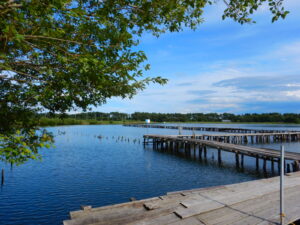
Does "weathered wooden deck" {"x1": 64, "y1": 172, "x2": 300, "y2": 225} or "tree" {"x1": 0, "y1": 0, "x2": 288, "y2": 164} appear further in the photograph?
"weathered wooden deck" {"x1": 64, "y1": 172, "x2": 300, "y2": 225}

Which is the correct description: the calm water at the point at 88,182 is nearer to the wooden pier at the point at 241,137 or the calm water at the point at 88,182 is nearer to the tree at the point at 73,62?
the tree at the point at 73,62

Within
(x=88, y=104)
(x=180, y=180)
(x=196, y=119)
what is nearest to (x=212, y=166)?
(x=180, y=180)

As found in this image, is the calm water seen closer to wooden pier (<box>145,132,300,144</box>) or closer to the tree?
the tree

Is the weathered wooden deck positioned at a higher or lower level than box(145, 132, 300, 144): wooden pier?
higher

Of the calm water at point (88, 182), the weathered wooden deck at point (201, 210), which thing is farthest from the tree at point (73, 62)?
the calm water at point (88, 182)

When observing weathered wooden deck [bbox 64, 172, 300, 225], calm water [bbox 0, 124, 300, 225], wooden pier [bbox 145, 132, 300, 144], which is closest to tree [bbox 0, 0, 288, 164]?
weathered wooden deck [bbox 64, 172, 300, 225]

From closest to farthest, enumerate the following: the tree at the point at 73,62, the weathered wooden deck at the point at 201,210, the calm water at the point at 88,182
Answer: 1. the tree at the point at 73,62
2. the weathered wooden deck at the point at 201,210
3. the calm water at the point at 88,182

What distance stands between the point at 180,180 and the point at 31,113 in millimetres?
14041

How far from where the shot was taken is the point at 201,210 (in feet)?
19.6

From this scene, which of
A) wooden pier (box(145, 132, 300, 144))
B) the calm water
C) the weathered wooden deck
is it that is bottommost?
the calm water

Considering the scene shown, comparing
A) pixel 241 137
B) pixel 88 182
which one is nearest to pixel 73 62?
pixel 88 182

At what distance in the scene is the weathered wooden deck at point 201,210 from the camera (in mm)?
5483

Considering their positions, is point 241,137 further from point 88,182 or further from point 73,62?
point 73,62

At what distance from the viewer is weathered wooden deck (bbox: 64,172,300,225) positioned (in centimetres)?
548
